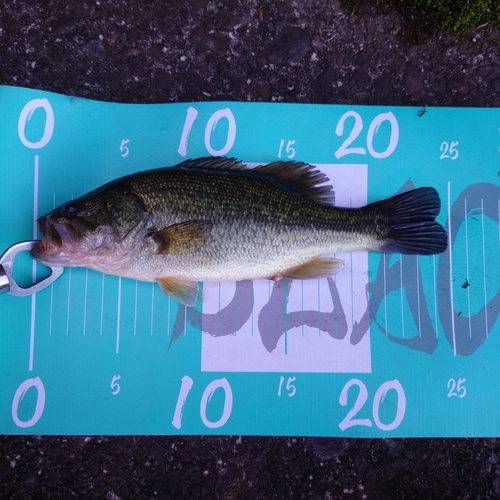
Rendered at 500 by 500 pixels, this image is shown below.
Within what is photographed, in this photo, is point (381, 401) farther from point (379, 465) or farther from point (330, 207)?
point (330, 207)

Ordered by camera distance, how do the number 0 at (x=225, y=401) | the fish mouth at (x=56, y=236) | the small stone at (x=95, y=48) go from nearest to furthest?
the fish mouth at (x=56, y=236), the number 0 at (x=225, y=401), the small stone at (x=95, y=48)

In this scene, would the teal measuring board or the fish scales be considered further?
the teal measuring board

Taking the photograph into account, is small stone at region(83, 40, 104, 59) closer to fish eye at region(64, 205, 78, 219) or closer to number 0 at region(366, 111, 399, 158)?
fish eye at region(64, 205, 78, 219)

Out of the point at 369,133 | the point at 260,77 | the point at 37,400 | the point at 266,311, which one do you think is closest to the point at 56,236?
the point at 37,400

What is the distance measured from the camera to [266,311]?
202 cm

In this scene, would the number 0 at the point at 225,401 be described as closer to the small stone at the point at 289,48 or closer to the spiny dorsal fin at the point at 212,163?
the spiny dorsal fin at the point at 212,163

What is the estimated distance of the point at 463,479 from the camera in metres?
2.00

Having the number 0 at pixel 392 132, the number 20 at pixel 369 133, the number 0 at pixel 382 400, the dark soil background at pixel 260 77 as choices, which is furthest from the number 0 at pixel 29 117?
the number 0 at pixel 382 400

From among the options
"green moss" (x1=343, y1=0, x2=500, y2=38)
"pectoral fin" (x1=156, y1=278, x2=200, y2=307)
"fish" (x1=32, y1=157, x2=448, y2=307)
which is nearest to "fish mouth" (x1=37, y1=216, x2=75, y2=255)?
"fish" (x1=32, y1=157, x2=448, y2=307)

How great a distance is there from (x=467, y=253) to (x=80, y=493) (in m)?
2.26

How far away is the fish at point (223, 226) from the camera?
1718mm

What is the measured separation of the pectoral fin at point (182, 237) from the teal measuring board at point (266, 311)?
1.10ft

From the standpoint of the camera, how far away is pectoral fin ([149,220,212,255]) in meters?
1.73

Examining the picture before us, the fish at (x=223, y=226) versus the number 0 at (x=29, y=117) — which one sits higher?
the number 0 at (x=29, y=117)
